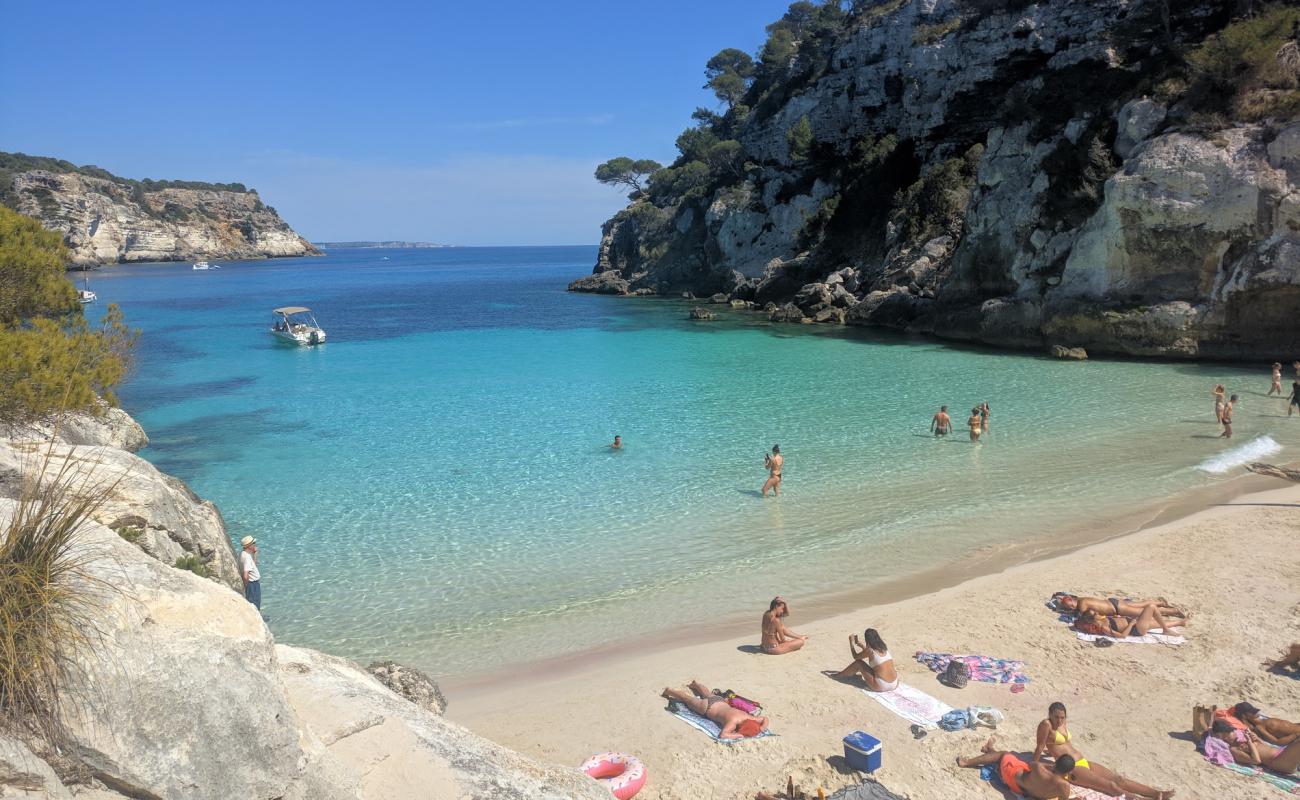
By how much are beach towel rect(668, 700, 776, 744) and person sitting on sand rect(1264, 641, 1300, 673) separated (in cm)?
512

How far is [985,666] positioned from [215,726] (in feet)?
23.3

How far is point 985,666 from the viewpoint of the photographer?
26.4ft

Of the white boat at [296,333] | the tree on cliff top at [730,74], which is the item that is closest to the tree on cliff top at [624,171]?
the tree on cliff top at [730,74]

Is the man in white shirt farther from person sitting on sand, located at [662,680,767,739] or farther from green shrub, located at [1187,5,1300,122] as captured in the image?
green shrub, located at [1187,5,1300,122]

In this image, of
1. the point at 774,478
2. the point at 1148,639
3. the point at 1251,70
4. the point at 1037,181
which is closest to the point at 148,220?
the point at 1037,181

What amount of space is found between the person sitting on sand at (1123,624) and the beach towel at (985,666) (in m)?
1.23

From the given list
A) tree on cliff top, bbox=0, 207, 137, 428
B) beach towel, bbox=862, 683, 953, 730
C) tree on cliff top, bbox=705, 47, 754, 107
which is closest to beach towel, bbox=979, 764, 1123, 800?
beach towel, bbox=862, 683, 953, 730

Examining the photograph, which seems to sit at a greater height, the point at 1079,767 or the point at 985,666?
the point at 1079,767

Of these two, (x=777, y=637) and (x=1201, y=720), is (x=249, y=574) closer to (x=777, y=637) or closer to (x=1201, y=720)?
(x=777, y=637)

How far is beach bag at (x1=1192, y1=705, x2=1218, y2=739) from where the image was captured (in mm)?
6684

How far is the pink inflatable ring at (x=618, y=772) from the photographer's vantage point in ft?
20.6

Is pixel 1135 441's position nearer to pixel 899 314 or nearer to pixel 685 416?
pixel 685 416

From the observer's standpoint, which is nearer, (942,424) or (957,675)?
(957,675)

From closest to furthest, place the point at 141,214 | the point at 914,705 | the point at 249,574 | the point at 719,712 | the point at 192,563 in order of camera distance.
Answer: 1. the point at 719,712
2. the point at 914,705
3. the point at 192,563
4. the point at 249,574
5. the point at 141,214
